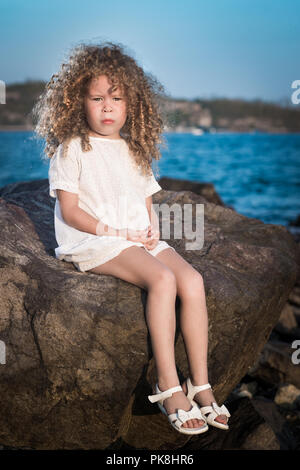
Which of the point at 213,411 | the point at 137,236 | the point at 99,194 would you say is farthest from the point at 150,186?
→ the point at 213,411

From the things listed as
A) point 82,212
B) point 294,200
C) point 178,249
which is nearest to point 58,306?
point 82,212

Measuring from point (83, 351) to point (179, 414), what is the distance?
1.98 ft

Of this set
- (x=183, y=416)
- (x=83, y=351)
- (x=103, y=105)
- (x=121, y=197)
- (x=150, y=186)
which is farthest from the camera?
(x=150, y=186)

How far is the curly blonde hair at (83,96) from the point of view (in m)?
3.30

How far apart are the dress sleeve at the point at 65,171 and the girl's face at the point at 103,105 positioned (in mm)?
228

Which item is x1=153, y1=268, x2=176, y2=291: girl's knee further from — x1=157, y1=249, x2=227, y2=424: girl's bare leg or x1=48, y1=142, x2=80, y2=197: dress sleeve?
x1=48, y1=142, x2=80, y2=197: dress sleeve

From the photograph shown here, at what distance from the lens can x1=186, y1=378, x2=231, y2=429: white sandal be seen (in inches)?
106

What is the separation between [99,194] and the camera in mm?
3334

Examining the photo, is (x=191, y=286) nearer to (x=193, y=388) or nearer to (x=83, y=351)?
(x=193, y=388)

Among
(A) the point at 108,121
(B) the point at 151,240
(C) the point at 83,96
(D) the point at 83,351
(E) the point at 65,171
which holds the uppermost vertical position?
(C) the point at 83,96

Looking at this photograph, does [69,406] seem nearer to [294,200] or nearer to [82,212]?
[82,212]

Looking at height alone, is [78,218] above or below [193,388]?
above

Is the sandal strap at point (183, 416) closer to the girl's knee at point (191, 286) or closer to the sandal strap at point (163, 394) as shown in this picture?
the sandal strap at point (163, 394)

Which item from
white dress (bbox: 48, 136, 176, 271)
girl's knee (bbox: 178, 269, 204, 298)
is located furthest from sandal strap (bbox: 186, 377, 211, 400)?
white dress (bbox: 48, 136, 176, 271)
